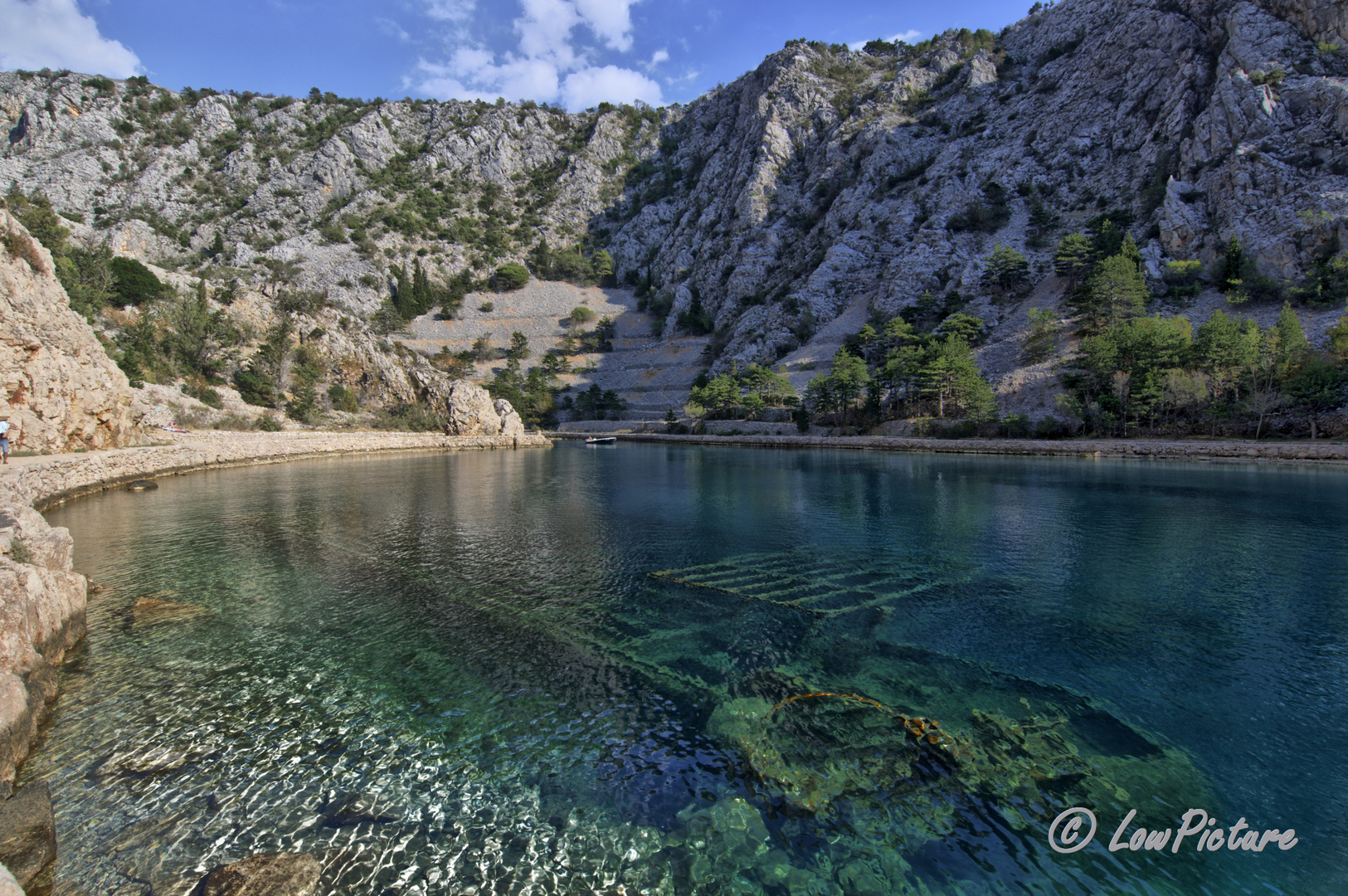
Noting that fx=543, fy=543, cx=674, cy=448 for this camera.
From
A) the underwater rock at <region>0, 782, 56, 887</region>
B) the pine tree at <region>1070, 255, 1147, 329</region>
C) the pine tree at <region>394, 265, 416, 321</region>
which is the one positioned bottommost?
the underwater rock at <region>0, 782, 56, 887</region>

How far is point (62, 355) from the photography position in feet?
70.9

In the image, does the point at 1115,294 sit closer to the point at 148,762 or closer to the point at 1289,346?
the point at 1289,346

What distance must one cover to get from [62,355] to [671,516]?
25.2 meters

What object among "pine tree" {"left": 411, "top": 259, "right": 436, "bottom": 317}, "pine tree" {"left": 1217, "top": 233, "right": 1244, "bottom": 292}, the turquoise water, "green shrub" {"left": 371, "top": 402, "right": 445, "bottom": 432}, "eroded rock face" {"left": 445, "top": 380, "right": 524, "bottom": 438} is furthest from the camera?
"pine tree" {"left": 411, "top": 259, "right": 436, "bottom": 317}

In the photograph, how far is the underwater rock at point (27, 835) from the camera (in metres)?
3.83

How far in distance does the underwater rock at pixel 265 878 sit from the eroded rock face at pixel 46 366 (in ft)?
85.0

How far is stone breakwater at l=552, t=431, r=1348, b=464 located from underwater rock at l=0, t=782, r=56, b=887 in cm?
4482

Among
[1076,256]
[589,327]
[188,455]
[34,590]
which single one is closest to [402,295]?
[589,327]

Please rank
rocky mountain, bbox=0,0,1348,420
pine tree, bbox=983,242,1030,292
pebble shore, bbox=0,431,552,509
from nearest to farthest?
pebble shore, bbox=0,431,552,509
rocky mountain, bbox=0,0,1348,420
pine tree, bbox=983,242,1030,292

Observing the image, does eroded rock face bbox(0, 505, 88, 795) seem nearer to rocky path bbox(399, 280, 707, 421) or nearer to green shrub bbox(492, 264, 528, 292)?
rocky path bbox(399, 280, 707, 421)

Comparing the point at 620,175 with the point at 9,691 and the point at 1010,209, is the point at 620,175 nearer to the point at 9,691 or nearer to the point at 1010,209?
the point at 1010,209

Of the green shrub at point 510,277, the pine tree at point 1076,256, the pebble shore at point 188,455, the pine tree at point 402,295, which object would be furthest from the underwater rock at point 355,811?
the green shrub at point 510,277

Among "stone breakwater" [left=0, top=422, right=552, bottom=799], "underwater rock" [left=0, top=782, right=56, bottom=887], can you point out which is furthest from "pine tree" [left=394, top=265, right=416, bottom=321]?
"underwater rock" [left=0, top=782, right=56, bottom=887]

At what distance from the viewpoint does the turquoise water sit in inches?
170
